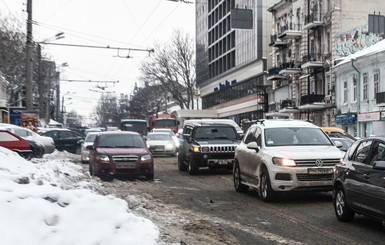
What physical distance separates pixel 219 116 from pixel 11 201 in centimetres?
7659

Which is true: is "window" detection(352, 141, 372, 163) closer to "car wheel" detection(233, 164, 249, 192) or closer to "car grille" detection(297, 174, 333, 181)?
"car grille" detection(297, 174, 333, 181)

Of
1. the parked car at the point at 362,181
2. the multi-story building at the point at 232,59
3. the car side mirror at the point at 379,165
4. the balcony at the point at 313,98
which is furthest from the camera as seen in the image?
the multi-story building at the point at 232,59

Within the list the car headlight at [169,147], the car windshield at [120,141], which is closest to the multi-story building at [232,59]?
the car headlight at [169,147]

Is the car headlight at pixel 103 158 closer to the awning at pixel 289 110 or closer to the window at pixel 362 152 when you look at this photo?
the window at pixel 362 152

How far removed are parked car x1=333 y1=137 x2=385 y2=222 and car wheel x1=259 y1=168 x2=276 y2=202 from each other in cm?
200

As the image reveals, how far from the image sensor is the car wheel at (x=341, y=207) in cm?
862

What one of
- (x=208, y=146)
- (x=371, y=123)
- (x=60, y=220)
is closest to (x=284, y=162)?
(x=60, y=220)

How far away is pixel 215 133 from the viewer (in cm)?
1916

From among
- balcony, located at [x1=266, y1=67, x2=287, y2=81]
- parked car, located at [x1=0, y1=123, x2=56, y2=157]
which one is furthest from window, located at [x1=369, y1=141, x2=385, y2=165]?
balcony, located at [x1=266, y1=67, x2=287, y2=81]

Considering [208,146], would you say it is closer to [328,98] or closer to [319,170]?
[319,170]

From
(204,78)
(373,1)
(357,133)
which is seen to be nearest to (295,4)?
(373,1)

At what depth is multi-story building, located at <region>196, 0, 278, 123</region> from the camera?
206ft

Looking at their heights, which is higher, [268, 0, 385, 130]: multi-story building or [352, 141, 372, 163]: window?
[268, 0, 385, 130]: multi-story building

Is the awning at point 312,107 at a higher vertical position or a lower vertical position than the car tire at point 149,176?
higher
